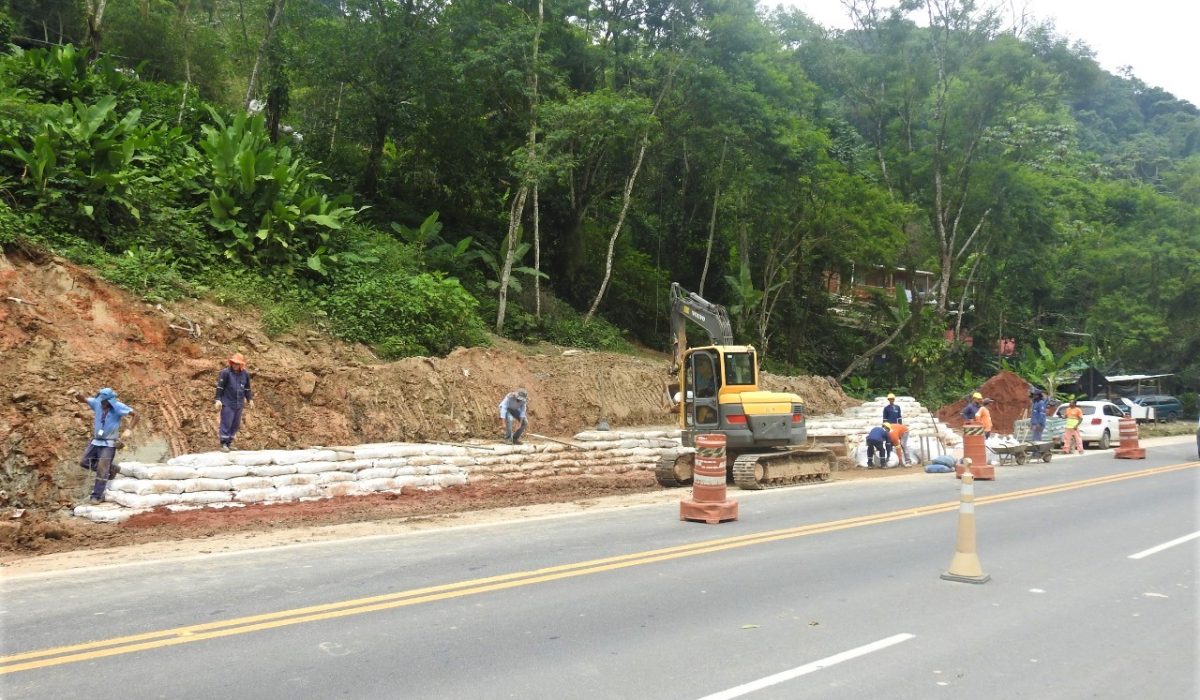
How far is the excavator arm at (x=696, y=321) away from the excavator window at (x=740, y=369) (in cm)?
70

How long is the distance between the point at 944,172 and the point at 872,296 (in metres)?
6.71

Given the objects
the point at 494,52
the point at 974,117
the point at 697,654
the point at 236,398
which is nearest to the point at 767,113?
the point at 494,52

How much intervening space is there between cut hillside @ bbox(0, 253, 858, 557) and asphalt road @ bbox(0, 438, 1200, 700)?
363cm

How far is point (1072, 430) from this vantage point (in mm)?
25359

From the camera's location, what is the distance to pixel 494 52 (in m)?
23.2

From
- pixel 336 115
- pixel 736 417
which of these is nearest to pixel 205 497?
pixel 736 417

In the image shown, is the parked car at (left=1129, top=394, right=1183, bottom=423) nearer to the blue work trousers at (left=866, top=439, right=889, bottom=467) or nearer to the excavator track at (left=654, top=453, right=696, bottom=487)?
the blue work trousers at (left=866, top=439, right=889, bottom=467)

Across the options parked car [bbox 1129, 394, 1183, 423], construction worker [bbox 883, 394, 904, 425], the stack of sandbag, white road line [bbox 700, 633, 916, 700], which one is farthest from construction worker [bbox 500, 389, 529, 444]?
parked car [bbox 1129, 394, 1183, 423]

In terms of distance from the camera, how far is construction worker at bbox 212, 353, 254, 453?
514 inches

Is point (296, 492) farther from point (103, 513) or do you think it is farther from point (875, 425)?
point (875, 425)

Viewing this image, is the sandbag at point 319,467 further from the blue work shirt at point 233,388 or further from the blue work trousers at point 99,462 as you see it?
the blue work trousers at point 99,462

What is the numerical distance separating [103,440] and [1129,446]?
23.3 meters

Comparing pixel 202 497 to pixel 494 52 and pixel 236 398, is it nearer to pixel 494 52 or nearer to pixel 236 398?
pixel 236 398

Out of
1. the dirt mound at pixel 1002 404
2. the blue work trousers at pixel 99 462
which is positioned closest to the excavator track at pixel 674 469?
the blue work trousers at pixel 99 462
